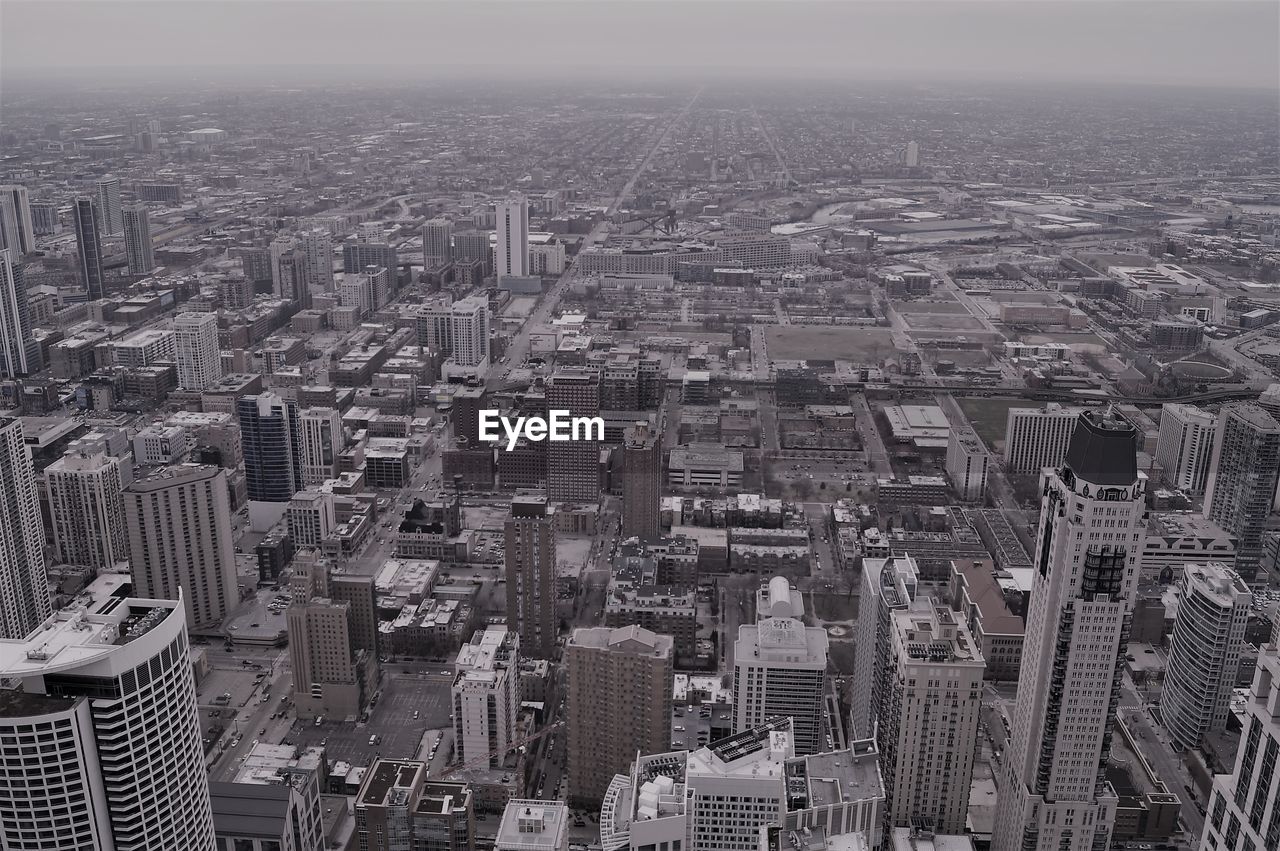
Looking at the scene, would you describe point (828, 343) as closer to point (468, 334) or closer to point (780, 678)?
point (468, 334)

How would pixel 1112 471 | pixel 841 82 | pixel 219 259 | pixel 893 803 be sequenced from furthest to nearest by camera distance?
pixel 219 259 → pixel 841 82 → pixel 893 803 → pixel 1112 471

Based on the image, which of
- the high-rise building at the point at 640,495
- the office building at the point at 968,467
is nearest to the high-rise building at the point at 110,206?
the high-rise building at the point at 640,495

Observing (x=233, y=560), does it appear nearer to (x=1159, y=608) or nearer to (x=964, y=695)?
(x=964, y=695)

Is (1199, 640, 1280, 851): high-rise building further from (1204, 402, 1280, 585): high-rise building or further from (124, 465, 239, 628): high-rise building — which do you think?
(124, 465, 239, 628): high-rise building

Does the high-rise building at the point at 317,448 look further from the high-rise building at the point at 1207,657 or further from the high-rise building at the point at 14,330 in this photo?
the high-rise building at the point at 1207,657

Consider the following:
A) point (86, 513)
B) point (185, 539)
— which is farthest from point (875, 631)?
point (86, 513)

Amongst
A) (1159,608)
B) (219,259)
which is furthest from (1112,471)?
(219,259)
